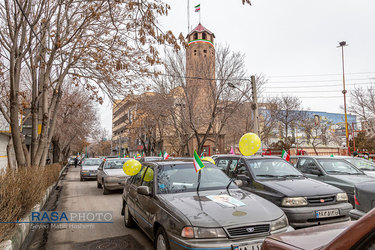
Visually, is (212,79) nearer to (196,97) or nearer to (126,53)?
(196,97)

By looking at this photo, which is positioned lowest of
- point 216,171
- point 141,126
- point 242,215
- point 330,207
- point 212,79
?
point 330,207

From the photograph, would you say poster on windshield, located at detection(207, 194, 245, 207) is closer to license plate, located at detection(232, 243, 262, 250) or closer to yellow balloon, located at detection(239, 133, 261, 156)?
license plate, located at detection(232, 243, 262, 250)

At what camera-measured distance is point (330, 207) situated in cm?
523

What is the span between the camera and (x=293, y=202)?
204 inches

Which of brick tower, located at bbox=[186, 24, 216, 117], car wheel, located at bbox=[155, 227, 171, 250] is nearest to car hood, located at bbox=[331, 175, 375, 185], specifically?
car wheel, located at bbox=[155, 227, 171, 250]

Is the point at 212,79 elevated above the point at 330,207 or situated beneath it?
elevated above

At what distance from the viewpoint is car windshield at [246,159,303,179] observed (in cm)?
639

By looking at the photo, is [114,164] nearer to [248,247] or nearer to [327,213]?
[327,213]

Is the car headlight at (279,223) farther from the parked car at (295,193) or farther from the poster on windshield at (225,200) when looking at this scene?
the parked car at (295,193)

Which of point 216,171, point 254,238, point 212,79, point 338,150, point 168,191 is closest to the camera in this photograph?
point 254,238

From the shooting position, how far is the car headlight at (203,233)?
321 centimetres

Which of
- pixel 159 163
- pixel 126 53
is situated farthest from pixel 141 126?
pixel 159 163

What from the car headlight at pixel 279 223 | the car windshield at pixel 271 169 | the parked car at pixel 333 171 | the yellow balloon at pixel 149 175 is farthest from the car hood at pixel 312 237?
the parked car at pixel 333 171

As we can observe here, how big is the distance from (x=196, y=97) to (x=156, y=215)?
1836 cm
